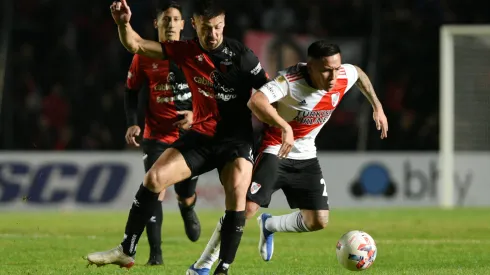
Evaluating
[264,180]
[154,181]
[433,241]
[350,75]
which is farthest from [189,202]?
[433,241]

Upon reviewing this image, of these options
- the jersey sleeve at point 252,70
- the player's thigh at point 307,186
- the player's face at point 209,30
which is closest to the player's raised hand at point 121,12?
the player's face at point 209,30

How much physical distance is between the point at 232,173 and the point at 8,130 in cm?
1170

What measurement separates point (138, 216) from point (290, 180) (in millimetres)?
1763

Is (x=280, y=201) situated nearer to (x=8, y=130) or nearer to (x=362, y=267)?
(x=8, y=130)

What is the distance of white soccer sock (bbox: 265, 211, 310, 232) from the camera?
9.51 metres

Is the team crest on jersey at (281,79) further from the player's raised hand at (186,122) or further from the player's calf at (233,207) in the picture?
the player's raised hand at (186,122)

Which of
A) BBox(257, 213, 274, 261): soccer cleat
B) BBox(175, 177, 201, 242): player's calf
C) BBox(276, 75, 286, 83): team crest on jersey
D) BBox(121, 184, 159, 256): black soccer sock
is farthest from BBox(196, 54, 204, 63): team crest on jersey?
BBox(175, 177, 201, 242): player's calf

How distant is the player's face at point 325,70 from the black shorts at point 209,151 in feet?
2.74

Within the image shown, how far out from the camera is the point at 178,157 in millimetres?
7828

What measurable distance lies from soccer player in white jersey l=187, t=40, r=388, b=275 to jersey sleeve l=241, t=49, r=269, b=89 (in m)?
0.08

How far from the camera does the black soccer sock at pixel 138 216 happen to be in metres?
7.84

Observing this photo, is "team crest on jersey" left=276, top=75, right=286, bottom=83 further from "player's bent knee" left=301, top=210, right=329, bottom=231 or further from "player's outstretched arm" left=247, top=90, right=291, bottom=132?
"player's bent knee" left=301, top=210, right=329, bottom=231

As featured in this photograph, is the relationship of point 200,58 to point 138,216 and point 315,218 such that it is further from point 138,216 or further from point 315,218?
point 315,218

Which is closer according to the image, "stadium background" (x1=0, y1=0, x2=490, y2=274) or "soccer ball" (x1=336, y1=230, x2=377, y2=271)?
"soccer ball" (x1=336, y1=230, x2=377, y2=271)
